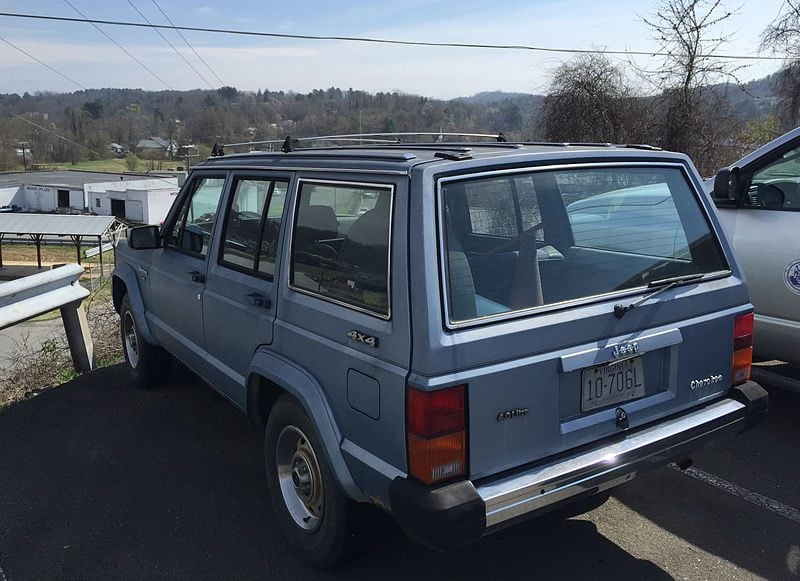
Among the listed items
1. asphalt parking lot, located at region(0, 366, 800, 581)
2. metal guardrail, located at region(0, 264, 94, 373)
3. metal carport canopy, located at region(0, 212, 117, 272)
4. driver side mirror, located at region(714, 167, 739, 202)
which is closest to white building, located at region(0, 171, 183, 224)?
metal carport canopy, located at region(0, 212, 117, 272)

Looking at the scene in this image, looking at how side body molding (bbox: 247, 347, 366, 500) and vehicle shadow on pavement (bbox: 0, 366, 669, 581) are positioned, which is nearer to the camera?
side body molding (bbox: 247, 347, 366, 500)

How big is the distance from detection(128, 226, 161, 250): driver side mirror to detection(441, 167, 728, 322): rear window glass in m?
2.91

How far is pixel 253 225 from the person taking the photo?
3.79 meters

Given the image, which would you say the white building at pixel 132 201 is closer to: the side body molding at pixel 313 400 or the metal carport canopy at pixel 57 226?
the metal carport canopy at pixel 57 226

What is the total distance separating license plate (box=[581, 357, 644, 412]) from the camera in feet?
9.30

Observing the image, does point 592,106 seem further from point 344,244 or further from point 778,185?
point 344,244

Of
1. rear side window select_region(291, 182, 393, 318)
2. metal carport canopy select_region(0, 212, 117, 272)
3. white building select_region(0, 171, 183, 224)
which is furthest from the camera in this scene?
white building select_region(0, 171, 183, 224)

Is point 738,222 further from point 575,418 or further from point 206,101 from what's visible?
point 206,101

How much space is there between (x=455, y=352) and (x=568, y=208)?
3.42 feet

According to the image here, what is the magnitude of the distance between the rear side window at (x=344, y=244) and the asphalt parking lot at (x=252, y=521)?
1250 mm

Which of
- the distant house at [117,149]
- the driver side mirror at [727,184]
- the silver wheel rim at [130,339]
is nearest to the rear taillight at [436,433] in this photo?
the driver side mirror at [727,184]

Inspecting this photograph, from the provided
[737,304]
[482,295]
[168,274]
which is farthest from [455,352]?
[168,274]

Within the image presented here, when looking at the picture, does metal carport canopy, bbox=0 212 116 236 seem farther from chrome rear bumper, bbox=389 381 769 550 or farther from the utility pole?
the utility pole

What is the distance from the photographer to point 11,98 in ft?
312
